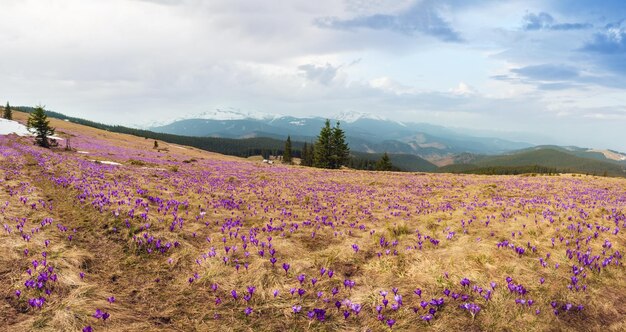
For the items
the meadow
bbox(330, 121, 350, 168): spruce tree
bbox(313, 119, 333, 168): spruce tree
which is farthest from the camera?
bbox(330, 121, 350, 168): spruce tree

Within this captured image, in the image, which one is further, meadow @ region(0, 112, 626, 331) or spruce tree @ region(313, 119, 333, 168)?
spruce tree @ region(313, 119, 333, 168)

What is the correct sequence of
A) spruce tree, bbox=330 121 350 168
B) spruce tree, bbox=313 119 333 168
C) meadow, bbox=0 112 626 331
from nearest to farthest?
meadow, bbox=0 112 626 331 < spruce tree, bbox=313 119 333 168 < spruce tree, bbox=330 121 350 168

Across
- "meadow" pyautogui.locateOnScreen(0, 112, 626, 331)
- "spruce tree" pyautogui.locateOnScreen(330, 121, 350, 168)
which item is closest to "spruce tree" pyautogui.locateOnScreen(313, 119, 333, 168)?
"spruce tree" pyautogui.locateOnScreen(330, 121, 350, 168)

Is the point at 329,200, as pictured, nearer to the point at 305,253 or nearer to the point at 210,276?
the point at 305,253

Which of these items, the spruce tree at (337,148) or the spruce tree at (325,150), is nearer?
the spruce tree at (325,150)

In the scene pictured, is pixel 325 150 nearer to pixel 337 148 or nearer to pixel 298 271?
pixel 337 148

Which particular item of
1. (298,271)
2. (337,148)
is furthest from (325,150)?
(298,271)

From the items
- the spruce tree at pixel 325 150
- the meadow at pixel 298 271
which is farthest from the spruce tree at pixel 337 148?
the meadow at pixel 298 271

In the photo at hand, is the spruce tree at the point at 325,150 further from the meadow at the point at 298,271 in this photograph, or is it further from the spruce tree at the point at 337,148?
the meadow at the point at 298,271

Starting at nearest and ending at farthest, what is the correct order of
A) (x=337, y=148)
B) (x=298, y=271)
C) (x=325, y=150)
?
(x=298, y=271) < (x=325, y=150) < (x=337, y=148)

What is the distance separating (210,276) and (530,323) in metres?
6.14

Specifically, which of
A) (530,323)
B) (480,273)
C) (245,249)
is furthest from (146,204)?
(530,323)

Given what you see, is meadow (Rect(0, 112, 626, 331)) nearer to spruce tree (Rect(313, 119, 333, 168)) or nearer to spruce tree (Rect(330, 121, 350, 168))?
spruce tree (Rect(313, 119, 333, 168))

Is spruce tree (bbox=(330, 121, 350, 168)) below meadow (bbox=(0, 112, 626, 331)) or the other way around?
the other way around
